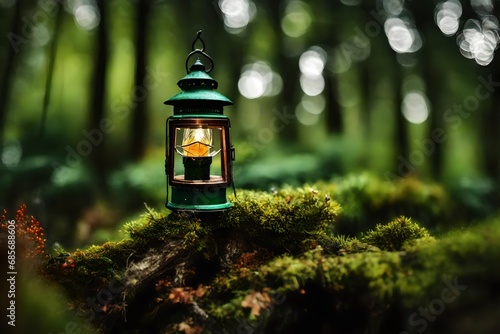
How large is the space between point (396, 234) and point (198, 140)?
119 inches

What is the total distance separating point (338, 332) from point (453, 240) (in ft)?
5.04

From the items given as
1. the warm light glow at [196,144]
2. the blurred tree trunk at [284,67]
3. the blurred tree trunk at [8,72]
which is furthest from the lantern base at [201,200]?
the blurred tree trunk at [284,67]

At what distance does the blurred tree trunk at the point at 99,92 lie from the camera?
11.2m

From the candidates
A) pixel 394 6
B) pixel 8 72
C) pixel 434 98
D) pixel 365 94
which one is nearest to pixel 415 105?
pixel 434 98

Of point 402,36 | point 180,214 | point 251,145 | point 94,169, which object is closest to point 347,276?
point 180,214

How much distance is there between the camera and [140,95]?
11.6m

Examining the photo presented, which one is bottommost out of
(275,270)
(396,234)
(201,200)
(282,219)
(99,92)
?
(275,270)

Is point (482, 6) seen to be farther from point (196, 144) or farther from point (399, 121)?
point (196, 144)

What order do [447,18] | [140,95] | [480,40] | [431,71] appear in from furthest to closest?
[431,71], [447,18], [480,40], [140,95]

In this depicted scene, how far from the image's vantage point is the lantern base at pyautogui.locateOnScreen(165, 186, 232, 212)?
489cm

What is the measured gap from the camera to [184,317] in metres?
3.99

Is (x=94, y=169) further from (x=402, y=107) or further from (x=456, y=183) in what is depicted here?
(x=456, y=183)

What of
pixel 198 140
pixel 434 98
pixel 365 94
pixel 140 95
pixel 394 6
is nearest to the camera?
pixel 198 140

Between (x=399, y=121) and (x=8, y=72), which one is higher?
(x=8, y=72)
